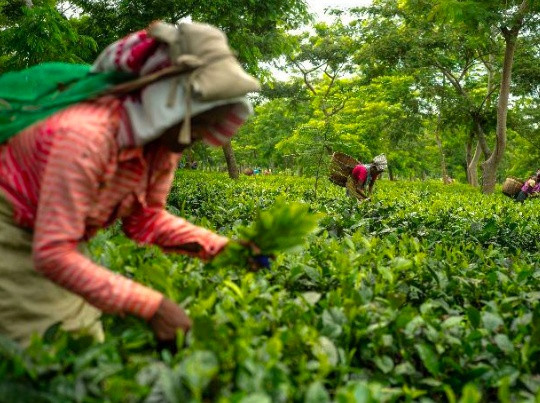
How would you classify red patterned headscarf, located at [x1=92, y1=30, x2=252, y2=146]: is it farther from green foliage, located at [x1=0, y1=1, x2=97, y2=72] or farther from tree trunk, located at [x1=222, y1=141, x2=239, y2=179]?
tree trunk, located at [x1=222, y1=141, x2=239, y2=179]

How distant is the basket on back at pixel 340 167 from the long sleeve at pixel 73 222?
8.10 m

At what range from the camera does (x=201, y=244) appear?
6.29 feet

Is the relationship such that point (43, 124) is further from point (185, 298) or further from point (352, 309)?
point (352, 309)

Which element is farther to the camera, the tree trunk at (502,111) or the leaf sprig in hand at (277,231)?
the tree trunk at (502,111)

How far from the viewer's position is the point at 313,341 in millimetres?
1710

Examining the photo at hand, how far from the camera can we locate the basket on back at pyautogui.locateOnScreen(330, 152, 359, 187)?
31.3 ft

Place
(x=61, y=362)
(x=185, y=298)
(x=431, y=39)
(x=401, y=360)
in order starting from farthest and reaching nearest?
(x=431, y=39), (x=401, y=360), (x=185, y=298), (x=61, y=362)

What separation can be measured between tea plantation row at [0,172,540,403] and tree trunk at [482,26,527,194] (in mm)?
9997

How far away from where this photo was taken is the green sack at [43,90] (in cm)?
151

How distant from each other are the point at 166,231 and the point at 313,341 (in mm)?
712

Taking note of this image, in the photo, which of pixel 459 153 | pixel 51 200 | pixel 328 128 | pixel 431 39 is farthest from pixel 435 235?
pixel 459 153

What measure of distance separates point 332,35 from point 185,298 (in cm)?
2173

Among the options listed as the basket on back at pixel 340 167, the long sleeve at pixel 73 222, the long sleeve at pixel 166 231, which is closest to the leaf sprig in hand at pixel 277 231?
the long sleeve at pixel 166 231

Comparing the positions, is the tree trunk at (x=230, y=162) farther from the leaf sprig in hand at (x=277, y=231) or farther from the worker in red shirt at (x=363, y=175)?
the leaf sprig in hand at (x=277, y=231)
